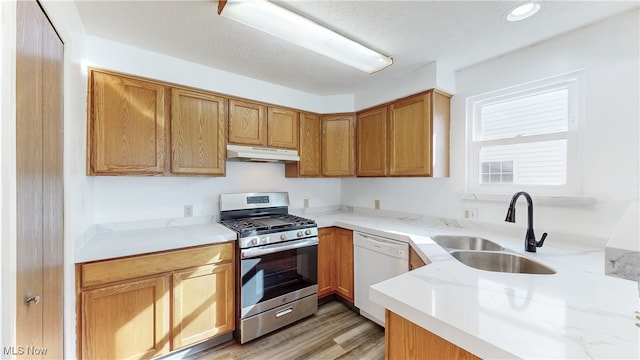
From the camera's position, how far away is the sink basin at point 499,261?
145 centimetres

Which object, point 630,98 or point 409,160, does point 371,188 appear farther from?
point 630,98

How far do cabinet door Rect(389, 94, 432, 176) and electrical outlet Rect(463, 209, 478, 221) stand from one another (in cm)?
48

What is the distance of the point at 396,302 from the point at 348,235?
1620 millimetres

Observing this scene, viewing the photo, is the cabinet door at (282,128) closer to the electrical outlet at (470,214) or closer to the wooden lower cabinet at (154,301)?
the wooden lower cabinet at (154,301)

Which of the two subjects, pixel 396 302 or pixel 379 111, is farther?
pixel 379 111

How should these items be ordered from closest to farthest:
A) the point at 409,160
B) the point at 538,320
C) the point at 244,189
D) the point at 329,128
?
1. the point at 538,320
2. the point at 409,160
3. the point at 244,189
4. the point at 329,128

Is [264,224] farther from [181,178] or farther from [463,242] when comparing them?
[463,242]

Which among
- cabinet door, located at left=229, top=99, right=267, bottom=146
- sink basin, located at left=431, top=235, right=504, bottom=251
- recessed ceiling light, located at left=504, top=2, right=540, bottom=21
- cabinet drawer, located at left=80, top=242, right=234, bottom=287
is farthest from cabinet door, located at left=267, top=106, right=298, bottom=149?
recessed ceiling light, located at left=504, top=2, right=540, bottom=21

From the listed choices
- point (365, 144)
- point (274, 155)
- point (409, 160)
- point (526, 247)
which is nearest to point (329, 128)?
point (365, 144)

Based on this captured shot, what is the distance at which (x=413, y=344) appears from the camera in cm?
92

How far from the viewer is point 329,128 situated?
2949mm

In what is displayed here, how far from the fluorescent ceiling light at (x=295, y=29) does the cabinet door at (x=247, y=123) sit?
3.11ft

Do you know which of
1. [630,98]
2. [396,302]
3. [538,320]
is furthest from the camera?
[630,98]

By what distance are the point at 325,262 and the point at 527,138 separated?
2067 mm
